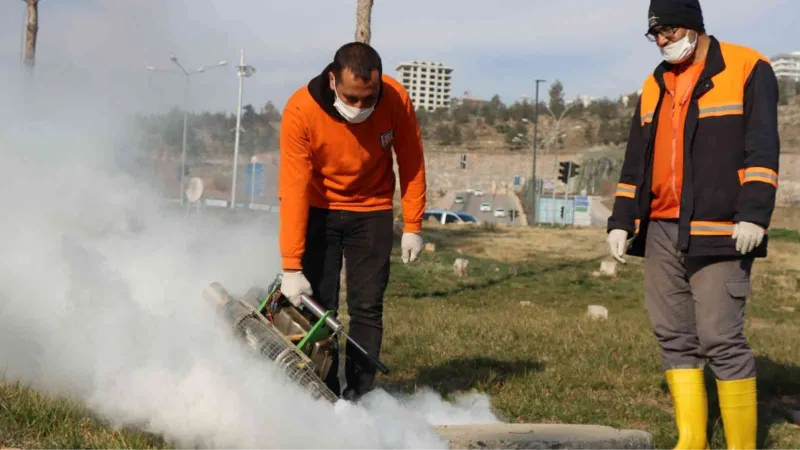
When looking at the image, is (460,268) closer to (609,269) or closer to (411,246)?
(609,269)

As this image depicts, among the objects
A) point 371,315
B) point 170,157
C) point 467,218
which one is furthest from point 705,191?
point 467,218

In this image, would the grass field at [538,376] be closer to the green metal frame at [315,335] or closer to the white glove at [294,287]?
the green metal frame at [315,335]

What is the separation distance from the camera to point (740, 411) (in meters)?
3.96

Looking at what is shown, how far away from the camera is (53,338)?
3908 mm

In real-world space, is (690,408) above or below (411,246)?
below

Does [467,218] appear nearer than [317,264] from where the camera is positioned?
No

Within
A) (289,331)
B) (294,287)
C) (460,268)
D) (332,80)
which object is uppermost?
(332,80)

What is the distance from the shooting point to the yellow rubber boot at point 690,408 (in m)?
4.05

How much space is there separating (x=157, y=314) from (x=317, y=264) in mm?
972

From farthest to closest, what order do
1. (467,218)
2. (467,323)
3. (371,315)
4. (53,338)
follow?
(467,218) < (467,323) < (371,315) < (53,338)

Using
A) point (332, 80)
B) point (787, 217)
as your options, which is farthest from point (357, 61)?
point (787, 217)

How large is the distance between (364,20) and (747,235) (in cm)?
948

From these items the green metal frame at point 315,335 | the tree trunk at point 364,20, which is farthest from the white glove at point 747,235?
the tree trunk at point 364,20

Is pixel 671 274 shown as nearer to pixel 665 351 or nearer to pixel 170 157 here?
pixel 665 351
